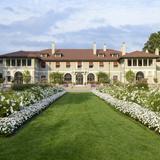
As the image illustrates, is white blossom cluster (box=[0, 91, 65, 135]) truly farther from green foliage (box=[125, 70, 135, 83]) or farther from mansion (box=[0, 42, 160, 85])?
mansion (box=[0, 42, 160, 85])

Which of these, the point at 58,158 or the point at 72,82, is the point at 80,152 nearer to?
the point at 58,158

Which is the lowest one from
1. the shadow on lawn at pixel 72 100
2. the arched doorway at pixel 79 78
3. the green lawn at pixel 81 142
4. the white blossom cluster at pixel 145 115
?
the shadow on lawn at pixel 72 100

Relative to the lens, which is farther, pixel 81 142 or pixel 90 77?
pixel 90 77

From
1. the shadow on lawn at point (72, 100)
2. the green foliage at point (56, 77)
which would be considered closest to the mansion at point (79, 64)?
the green foliage at point (56, 77)

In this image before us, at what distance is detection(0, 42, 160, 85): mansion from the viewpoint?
68.9 metres

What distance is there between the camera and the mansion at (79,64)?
6888 centimetres

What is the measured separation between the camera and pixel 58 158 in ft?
28.0

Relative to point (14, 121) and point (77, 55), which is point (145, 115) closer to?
point (14, 121)

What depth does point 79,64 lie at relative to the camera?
7281cm

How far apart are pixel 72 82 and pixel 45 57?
6.63 m

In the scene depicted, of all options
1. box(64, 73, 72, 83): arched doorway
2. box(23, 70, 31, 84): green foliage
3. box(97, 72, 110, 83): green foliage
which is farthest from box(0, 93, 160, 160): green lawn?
box(64, 73, 72, 83): arched doorway

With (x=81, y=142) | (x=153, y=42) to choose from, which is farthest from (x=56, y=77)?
(x=81, y=142)

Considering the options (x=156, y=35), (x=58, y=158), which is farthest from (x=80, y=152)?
(x=156, y=35)

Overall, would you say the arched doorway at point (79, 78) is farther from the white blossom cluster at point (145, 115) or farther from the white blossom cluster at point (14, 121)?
the white blossom cluster at point (14, 121)
